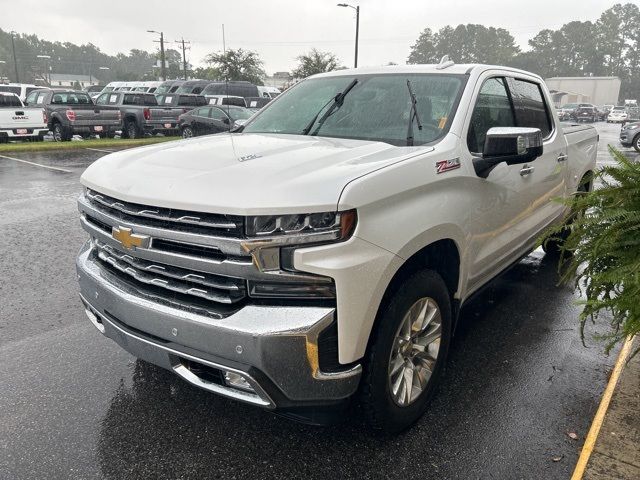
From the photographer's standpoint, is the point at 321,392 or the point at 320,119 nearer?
the point at 321,392

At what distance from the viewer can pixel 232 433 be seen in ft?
9.06

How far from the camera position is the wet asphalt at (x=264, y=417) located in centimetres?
253

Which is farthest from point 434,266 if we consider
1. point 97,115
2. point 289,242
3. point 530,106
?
point 97,115

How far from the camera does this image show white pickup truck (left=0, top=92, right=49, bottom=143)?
1577cm

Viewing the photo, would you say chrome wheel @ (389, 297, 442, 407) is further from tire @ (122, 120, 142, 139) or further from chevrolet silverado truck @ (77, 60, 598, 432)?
tire @ (122, 120, 142, 139)

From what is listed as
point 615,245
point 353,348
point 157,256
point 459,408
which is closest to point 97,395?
point 157,256

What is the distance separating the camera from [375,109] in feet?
11.4

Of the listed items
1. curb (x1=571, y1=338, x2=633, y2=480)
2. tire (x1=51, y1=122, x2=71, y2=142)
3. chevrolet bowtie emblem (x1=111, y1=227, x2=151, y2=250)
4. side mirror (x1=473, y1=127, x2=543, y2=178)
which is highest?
side mirror (x1=473, y1=127, x2=543, y2=178)

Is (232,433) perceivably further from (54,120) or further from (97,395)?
(54,120)

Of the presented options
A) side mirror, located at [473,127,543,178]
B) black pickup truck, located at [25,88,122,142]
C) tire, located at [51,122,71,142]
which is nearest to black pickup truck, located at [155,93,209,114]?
black pickup truck, located at [25,88,122,142]

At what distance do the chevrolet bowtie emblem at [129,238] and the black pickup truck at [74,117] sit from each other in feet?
53.6

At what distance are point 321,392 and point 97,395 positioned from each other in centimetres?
156

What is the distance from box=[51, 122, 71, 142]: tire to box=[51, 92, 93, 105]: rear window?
128 centimetres

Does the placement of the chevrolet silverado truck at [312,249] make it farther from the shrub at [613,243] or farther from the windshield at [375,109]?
the shrub at [613,243]
